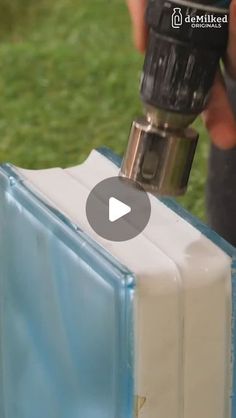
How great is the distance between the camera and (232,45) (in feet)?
1.54

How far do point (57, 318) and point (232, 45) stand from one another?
18 centimetres

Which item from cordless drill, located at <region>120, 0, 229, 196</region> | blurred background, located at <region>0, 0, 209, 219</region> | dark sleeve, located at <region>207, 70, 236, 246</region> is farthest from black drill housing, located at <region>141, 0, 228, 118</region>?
blurred background, located at <region>0, 0, 209, 219</region>

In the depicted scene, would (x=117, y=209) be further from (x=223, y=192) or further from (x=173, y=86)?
(x=223, y=192)

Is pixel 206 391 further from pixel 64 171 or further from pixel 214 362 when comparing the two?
pixel 64 171

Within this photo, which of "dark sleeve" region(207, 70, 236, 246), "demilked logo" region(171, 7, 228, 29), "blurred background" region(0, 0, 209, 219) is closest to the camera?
"demilked logo" region(171, 7, 228, 29)

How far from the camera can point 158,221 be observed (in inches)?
20.6

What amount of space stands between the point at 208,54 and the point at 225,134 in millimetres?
94

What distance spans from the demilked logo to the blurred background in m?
0.48

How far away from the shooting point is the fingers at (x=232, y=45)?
457 millimetres

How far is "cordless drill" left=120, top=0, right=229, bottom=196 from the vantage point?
0.46 m

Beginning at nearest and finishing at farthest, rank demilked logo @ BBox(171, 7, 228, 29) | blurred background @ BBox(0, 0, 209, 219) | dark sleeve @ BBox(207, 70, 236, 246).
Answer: demilked logo @ BBox(171, 7, 228, 29), dark sleeve @ BBox(207, 70, 236, 246), blurred background @ BBox(0, 0, 209, 219)

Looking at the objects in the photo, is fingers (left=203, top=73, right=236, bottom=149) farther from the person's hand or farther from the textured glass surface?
the textured glass surface
